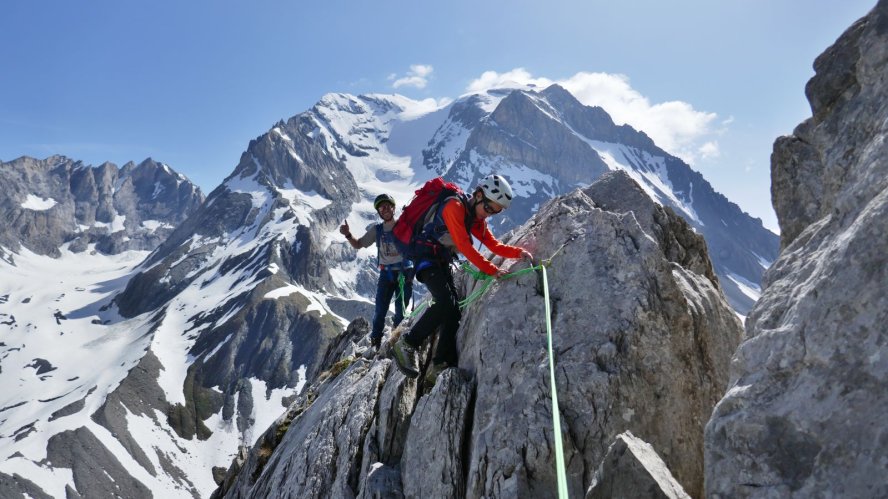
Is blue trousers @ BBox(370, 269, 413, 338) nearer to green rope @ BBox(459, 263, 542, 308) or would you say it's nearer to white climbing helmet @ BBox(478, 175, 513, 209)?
green rope @ BBox(459, 263, 542, 308)

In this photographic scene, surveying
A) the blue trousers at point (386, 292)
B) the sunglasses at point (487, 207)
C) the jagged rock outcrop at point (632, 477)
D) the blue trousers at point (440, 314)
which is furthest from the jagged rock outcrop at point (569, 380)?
the blue trousers at point (386, 292)

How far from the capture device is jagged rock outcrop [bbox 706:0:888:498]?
13.7 feet

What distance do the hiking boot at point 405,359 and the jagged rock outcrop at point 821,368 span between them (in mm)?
6988

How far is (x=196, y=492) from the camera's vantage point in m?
128

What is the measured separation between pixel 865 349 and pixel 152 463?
155 meters

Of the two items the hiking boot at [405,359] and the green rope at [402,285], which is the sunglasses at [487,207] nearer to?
the hiking boot at [405,359]

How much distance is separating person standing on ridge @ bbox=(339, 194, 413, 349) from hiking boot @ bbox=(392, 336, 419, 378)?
289 cm

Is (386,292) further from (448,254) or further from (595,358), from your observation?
(595,358)

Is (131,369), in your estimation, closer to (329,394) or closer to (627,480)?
(329,394)

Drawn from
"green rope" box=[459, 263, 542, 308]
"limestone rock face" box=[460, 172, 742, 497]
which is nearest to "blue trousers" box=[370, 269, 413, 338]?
"green rope" box=[459, 263, 542, 308]

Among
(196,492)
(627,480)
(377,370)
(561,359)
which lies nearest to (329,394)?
(377,370)

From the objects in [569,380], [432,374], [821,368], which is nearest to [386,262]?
[432,374]

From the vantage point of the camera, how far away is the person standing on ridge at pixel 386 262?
14117 millimetres

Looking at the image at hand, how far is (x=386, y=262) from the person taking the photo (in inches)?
573
